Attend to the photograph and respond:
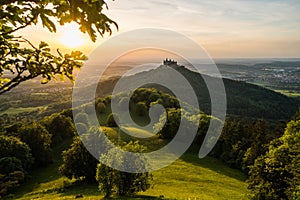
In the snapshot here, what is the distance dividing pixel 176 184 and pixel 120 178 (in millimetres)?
17735

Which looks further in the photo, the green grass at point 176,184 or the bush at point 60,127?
the bush at point 60,127

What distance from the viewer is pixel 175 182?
5306cm

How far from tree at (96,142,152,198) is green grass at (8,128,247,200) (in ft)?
5.72

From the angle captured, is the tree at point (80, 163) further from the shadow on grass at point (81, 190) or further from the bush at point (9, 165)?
the bush at point (9, 165)

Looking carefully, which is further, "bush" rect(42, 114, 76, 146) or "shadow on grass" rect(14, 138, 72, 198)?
"bush" rect(42, 114, 76, 146)

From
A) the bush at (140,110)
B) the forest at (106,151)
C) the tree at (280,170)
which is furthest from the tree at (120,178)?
the bush at (140,110)

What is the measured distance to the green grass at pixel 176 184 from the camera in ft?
146

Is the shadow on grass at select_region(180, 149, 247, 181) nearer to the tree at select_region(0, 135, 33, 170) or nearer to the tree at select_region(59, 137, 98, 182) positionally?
the tree at select_region(59, 137, 98, 182)

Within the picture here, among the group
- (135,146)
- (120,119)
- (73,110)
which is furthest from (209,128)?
(135,146)

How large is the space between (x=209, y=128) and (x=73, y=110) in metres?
49.0

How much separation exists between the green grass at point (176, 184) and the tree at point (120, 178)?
1.74 meters

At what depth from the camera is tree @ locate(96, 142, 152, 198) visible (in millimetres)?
36469

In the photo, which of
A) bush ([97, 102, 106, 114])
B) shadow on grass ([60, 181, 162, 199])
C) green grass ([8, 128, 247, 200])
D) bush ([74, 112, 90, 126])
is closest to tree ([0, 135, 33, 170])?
green grass ([8, 128, 247, 200])

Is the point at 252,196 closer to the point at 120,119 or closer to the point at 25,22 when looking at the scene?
the point at 25,22
